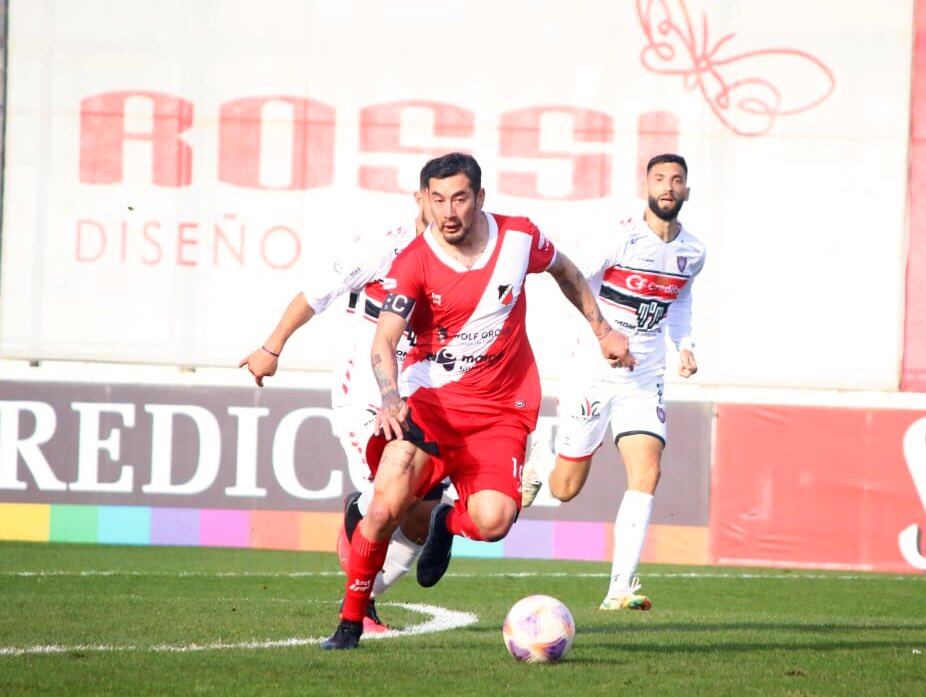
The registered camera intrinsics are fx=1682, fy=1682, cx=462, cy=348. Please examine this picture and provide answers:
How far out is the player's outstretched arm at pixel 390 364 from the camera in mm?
6492

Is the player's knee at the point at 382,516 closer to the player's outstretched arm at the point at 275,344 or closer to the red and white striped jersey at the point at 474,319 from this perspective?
the red and white striped jersey at the point at 474,319

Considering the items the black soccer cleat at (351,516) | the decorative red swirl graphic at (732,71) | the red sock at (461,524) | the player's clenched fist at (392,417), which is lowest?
the black soccer cleat at (351,516)

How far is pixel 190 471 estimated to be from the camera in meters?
13.3

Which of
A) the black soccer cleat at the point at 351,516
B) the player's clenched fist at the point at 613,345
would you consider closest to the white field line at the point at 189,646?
the black soccer cleat at the point at 351,516

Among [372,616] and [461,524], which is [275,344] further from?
[372,616]

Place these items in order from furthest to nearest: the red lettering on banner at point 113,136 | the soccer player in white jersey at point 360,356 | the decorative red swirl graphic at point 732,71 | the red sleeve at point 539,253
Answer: the decorative red swirl graphic at point 732,71
the red lettering on banner at point 113,136
the soccer player in white jersey at point 360,356
the red sleeve at point 539,253

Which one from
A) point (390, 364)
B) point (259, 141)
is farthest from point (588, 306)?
point (259, 141)

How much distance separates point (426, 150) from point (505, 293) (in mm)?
7542

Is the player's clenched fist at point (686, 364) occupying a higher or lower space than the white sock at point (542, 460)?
higher

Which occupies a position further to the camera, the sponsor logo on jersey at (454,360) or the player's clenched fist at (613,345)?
the player's clenched fist at (613,345)

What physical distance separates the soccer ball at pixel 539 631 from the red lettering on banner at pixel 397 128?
26.9 ft

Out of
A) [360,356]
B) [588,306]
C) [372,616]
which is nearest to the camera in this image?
[588,306]

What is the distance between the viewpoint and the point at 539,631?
21.3 feet

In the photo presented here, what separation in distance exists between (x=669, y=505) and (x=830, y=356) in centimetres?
216
